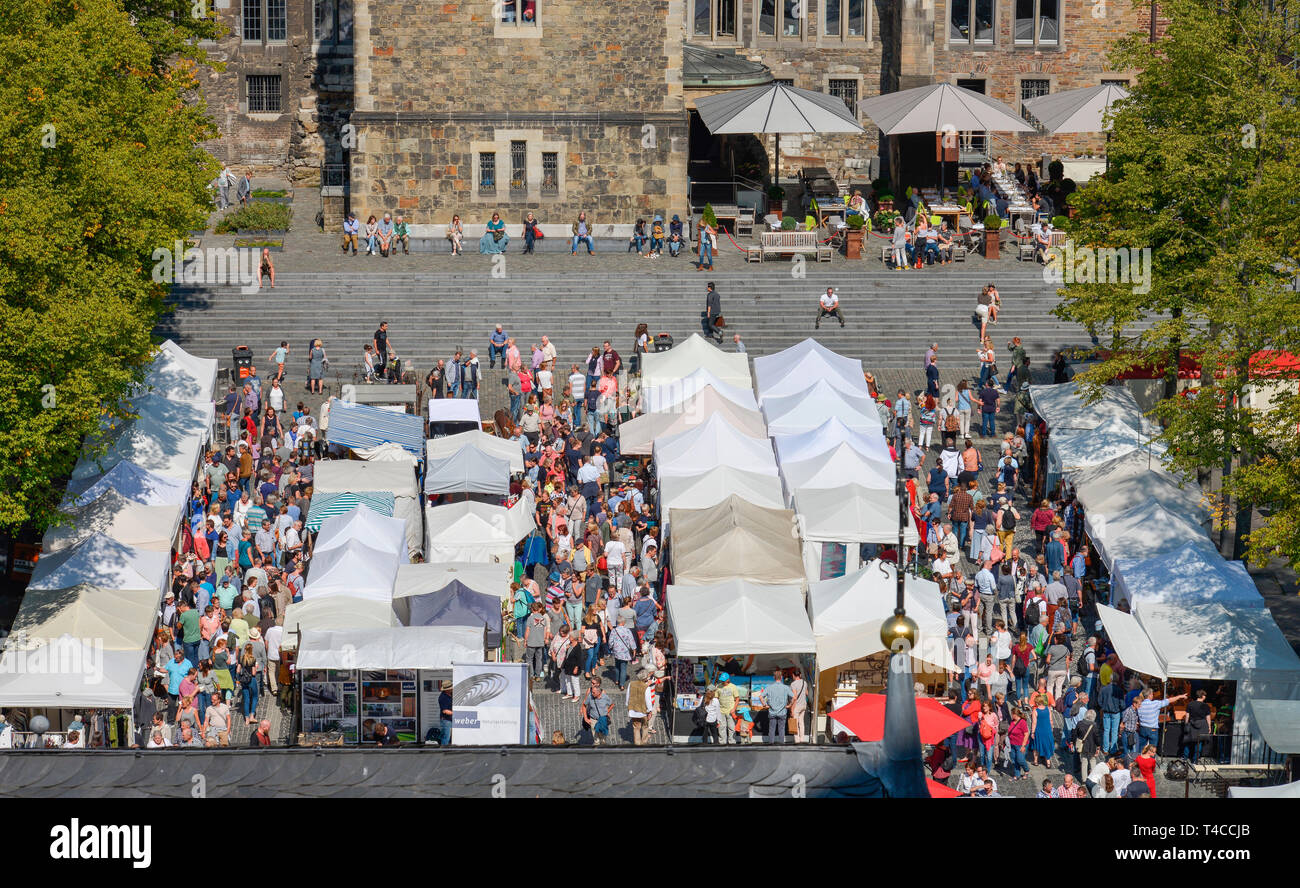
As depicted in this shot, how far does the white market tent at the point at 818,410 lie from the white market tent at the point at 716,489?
236 centimetres

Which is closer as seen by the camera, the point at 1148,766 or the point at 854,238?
the point at 1148,766

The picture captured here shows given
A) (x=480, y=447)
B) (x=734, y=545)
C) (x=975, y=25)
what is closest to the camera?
(x=734, y=545)

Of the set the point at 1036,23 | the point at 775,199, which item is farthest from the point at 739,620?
the point at 1036,23

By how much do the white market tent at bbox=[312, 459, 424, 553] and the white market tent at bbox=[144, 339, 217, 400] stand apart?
14.3 feet

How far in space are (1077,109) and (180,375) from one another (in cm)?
2494

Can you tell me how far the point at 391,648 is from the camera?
28.1 meters

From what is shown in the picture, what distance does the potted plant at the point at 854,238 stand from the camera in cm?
4831

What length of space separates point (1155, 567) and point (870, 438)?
6.65 m

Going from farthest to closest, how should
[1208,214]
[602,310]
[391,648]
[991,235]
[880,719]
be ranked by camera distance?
[991,235] → [602,310] → [1208,214] → [391,648] → [880,719]

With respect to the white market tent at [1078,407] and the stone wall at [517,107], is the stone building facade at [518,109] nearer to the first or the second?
the stone wall at [517,107]

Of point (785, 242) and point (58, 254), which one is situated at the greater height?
point (785, 242)

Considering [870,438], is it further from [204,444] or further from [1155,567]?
[204,444]

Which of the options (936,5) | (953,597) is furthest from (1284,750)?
(936,5)

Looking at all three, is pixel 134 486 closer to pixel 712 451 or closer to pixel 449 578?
pixel 449 578
